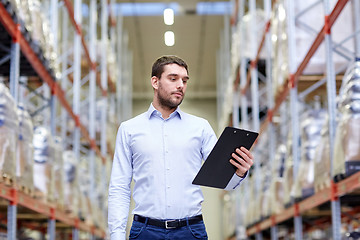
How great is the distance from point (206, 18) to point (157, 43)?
2509 millimetres

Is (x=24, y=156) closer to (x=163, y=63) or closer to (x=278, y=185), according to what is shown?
(x=163, y=63)

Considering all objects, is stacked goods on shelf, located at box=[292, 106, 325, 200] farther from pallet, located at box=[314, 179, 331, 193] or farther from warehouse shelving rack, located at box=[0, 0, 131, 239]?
warehouse shelving rack, located at box=[0, 0, 131, 239]

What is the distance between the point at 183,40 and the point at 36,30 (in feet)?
49.8

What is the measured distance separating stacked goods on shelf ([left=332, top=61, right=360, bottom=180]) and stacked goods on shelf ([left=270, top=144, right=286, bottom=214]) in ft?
11.7

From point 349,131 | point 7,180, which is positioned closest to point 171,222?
point 349,131

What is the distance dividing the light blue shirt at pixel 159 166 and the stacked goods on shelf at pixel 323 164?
3.47m

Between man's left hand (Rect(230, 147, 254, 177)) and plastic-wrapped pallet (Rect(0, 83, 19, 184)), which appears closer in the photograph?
man's left hand (Rect(230, 147, 254, 177))

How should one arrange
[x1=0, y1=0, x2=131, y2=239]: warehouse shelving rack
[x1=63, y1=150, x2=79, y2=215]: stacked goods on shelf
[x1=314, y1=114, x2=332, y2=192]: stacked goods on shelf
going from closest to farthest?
[x1=0, y1=0, x2=131, y2=239]: warehouse shelving rack → [x1=314, y1=114, x2=332, y2=192]: stacked goods on shelf → [x1=63, y1=150, x2=79, y2=215]: stacked goods on shelf

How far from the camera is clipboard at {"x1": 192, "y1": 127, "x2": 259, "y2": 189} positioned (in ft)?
9.85

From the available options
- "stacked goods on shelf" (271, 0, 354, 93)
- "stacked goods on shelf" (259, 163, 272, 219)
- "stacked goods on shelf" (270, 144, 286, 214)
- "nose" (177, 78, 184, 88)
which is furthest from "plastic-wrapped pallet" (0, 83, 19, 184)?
"stacked goods on shelf" (259, 163, 272, 219)

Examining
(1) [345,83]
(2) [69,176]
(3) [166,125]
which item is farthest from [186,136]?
(2) [69,176]

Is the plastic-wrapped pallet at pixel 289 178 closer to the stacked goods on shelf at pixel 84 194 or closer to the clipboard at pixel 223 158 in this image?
the stacked goods on shelf at pixel 84 194

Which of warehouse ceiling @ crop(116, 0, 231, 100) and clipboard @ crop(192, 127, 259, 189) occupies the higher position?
warehouse ceiling @ crop(116, 0, 231, 100)

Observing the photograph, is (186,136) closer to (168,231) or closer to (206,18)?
(168,231)
